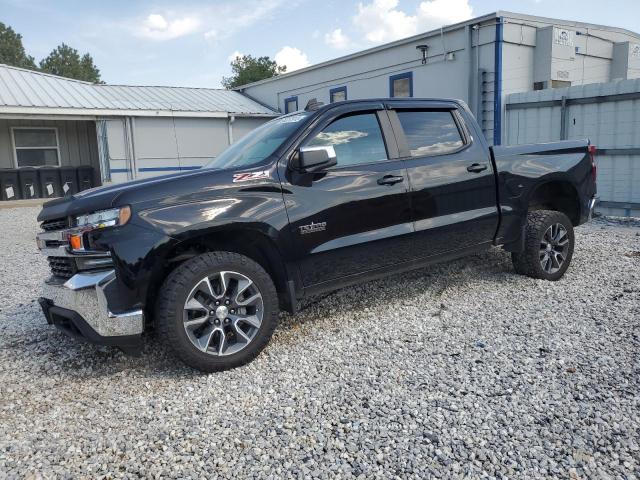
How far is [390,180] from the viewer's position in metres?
4.15

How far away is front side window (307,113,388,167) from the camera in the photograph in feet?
13.3

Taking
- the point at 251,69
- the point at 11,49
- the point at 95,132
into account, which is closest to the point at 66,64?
the point at 11,49

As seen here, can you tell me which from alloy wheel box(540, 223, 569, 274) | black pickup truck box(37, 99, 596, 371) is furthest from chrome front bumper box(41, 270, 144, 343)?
alloy wheel box(540, 223, 569, 274)

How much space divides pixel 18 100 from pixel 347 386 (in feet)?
54.1

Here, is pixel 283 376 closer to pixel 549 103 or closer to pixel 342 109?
pixel 342 109

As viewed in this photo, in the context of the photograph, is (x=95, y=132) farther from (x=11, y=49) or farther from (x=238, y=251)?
(x=11, y=49)

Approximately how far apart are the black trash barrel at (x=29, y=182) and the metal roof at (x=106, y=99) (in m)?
2.04

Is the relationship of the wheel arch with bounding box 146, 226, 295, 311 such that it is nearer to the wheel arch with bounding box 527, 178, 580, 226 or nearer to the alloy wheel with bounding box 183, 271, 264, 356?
the alloy wheel with bounding box 183, 271, 264, 356

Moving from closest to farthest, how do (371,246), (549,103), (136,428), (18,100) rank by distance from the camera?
1. (136,428)
2. (371,246)
3. (549,103)
4. (18,100)

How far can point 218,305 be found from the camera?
Answer: 3.45 m

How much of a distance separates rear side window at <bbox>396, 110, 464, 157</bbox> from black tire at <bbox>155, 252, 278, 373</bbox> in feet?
5.89

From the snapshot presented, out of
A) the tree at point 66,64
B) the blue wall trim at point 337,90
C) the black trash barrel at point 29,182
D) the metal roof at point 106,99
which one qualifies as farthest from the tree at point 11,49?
the blue wall trim at point 337,90

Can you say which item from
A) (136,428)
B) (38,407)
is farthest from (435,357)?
(38,407)

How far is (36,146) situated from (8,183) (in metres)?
2.16
